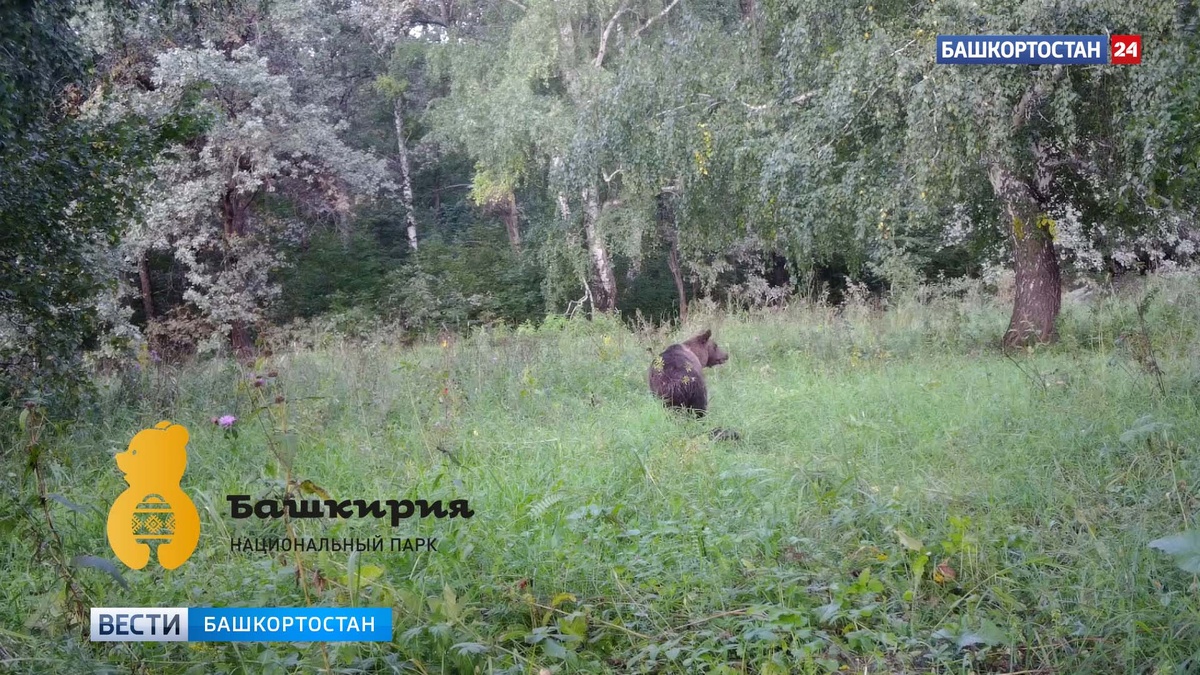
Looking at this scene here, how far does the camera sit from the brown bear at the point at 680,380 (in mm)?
6160

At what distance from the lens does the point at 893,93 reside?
26.3ft

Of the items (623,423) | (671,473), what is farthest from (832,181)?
(671,473)

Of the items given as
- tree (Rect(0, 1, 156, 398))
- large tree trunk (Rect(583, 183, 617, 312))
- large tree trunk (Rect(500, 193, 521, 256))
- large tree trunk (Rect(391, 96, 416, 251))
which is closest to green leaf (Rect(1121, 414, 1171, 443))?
tree (Rect(0, 1, 156, 398))

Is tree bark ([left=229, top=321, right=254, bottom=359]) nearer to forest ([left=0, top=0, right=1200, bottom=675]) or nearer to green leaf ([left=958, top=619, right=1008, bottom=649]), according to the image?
forest ([left=0, top=0, right=1200, bottom=675])

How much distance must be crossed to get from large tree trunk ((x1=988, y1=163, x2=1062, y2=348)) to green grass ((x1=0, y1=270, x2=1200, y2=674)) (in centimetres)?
298

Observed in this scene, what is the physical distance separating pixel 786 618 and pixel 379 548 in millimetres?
1279

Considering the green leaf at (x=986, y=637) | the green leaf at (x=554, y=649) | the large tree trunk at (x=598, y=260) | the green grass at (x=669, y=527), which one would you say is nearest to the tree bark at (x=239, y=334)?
the large tree trunk at (x=598, y=260)

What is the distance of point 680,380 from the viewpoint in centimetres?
620

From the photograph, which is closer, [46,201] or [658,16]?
[46,201]

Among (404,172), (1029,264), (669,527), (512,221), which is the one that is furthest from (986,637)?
(512,221)

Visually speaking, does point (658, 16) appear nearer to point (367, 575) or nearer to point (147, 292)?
point (147, 292)

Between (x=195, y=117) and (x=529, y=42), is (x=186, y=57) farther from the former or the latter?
(x=529, y=42)

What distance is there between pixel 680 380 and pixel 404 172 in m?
10.8

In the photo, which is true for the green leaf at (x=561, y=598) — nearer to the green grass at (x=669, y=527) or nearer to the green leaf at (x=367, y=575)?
the green grass at (x=669, y=527)
